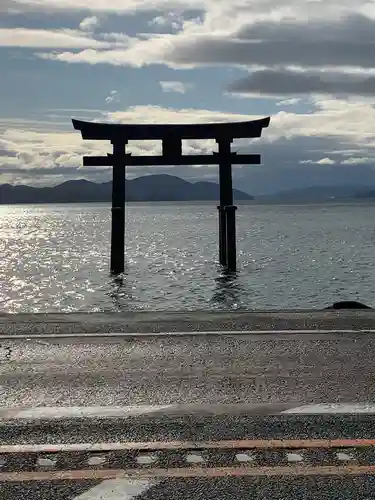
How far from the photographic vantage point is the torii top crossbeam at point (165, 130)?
25969 mm

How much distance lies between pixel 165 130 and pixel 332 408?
21088 mm

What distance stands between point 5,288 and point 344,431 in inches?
1112

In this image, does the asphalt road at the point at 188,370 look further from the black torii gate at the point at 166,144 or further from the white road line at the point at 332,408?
the black torii gate at the point at 166,144

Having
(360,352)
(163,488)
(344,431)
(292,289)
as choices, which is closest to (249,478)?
(163,488)

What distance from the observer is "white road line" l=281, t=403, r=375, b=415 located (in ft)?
19.3

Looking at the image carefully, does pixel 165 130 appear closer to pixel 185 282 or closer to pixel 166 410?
pixel 185 282

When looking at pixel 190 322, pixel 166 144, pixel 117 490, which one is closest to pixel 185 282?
pixel 166 144

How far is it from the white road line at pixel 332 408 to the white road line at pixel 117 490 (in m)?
1.82

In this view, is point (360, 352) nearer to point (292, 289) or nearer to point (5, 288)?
point (292, 289)

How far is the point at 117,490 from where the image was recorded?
4.36 meters

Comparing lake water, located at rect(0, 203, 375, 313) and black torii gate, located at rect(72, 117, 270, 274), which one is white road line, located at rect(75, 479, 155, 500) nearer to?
lake water, located at rect(0, 203, 375, 313)

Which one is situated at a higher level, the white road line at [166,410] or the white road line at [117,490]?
the white road line at [166,410]

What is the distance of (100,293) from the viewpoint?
27.9 meters

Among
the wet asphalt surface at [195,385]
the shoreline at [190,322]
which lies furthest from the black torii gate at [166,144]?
the wet asphalt surface at [195,385]
